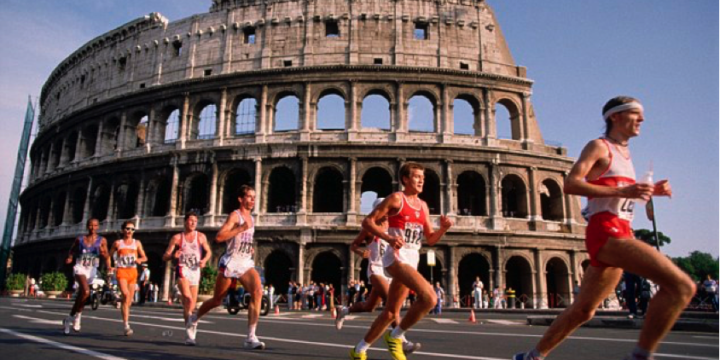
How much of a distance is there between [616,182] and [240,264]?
4.18 metres

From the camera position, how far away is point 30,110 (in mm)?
45844

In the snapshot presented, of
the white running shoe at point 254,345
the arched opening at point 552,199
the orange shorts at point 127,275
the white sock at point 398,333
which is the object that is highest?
the arched opening at point 552,199

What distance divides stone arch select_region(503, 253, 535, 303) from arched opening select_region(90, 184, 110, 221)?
24.5 m

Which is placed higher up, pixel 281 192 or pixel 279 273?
pixel 281 192

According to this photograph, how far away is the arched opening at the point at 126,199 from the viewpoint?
99.9 feet

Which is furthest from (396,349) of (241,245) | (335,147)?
(335,147)

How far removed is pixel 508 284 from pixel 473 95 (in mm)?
10474

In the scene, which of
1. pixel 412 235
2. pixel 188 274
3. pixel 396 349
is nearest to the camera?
pixel 396 349

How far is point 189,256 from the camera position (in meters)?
7.00

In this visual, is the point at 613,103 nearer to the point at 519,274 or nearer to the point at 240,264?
the point at 240,264

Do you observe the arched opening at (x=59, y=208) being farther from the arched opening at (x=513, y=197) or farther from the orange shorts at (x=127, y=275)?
the orange shorts at (x=127, y=275)

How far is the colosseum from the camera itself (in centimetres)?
2539

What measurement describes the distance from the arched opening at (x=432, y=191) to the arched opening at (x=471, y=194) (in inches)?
55.8

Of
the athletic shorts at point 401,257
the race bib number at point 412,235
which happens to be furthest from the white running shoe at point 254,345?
the race bib number at point 412,235
